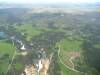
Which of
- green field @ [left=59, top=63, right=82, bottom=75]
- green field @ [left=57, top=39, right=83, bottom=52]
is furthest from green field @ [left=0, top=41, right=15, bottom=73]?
green field @ [left=57, top=39, right=83, bottom=52]

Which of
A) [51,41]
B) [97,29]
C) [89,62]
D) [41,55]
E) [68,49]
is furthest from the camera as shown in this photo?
[97,29]

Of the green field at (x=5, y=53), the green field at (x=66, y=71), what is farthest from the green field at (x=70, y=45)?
the green field at (x=5, y=53)

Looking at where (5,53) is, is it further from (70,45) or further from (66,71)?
(70,45)

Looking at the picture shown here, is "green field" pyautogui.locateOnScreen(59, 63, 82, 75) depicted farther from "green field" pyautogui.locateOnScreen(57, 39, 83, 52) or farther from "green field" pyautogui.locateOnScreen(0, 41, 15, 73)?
"green field" pyautogui.locateOnScreen(0, 41, 15, 73)

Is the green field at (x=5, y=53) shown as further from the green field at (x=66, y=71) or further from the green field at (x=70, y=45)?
the green field at (x=70, y=45)

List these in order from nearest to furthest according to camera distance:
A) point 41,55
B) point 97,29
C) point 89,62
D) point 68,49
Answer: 1. point 89,62
2. point 41,55
3. point 68,49
4. point 97,29

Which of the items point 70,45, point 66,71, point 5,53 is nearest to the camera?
point 66,71

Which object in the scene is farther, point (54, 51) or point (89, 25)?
point (89, 25)

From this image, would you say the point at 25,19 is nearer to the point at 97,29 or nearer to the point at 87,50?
the point at 97,29

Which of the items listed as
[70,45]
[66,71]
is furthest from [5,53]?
[70,45]

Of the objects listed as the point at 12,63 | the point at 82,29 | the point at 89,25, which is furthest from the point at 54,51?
the point at 89,25

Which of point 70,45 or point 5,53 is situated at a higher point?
point 5,53
